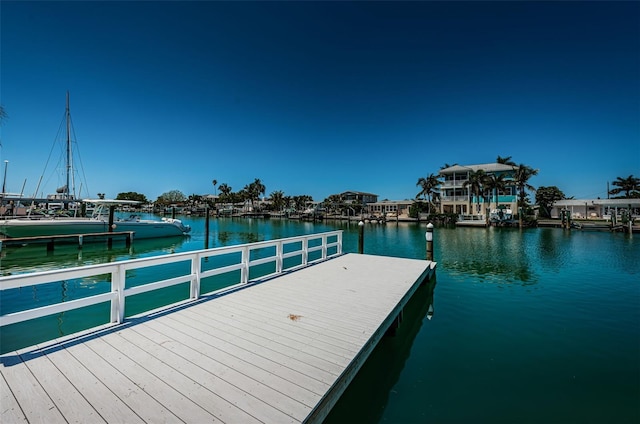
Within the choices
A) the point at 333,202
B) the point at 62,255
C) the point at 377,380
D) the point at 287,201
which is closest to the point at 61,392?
the point at 377,380

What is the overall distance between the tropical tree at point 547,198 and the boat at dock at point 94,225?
229 feet

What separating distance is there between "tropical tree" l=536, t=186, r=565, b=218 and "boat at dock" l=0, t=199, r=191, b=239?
229 ft

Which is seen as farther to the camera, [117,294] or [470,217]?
[470,217]

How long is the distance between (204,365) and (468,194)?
57450 millimetres

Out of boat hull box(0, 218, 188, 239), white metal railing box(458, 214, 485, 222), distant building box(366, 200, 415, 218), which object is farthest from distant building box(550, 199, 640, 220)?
boat hull box(0, 218, 188, 239)

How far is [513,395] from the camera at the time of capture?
463 centimetres

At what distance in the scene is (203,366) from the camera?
3.57 meters

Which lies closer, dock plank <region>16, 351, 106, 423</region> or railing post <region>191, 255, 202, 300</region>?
dock plank <region>16, 351, 106, 423</region>

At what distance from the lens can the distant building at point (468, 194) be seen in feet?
168

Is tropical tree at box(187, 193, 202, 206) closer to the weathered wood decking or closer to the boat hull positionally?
the boat hull

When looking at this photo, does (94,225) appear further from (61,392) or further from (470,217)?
(470,217)

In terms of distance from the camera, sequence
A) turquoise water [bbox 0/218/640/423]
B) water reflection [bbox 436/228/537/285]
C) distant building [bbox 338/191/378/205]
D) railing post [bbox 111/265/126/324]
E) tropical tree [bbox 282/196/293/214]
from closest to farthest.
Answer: turquoise water [bbox 0/218/640/423] → railing post [bbox 111/265/126/324] → water reflection [bbox 436/228/537/285] → distant building [bbox 338/191/378/205] → tropical tree [bbox 282/196/293/214]

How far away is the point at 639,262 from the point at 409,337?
18910mm

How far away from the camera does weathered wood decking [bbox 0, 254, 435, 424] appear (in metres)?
2.76
